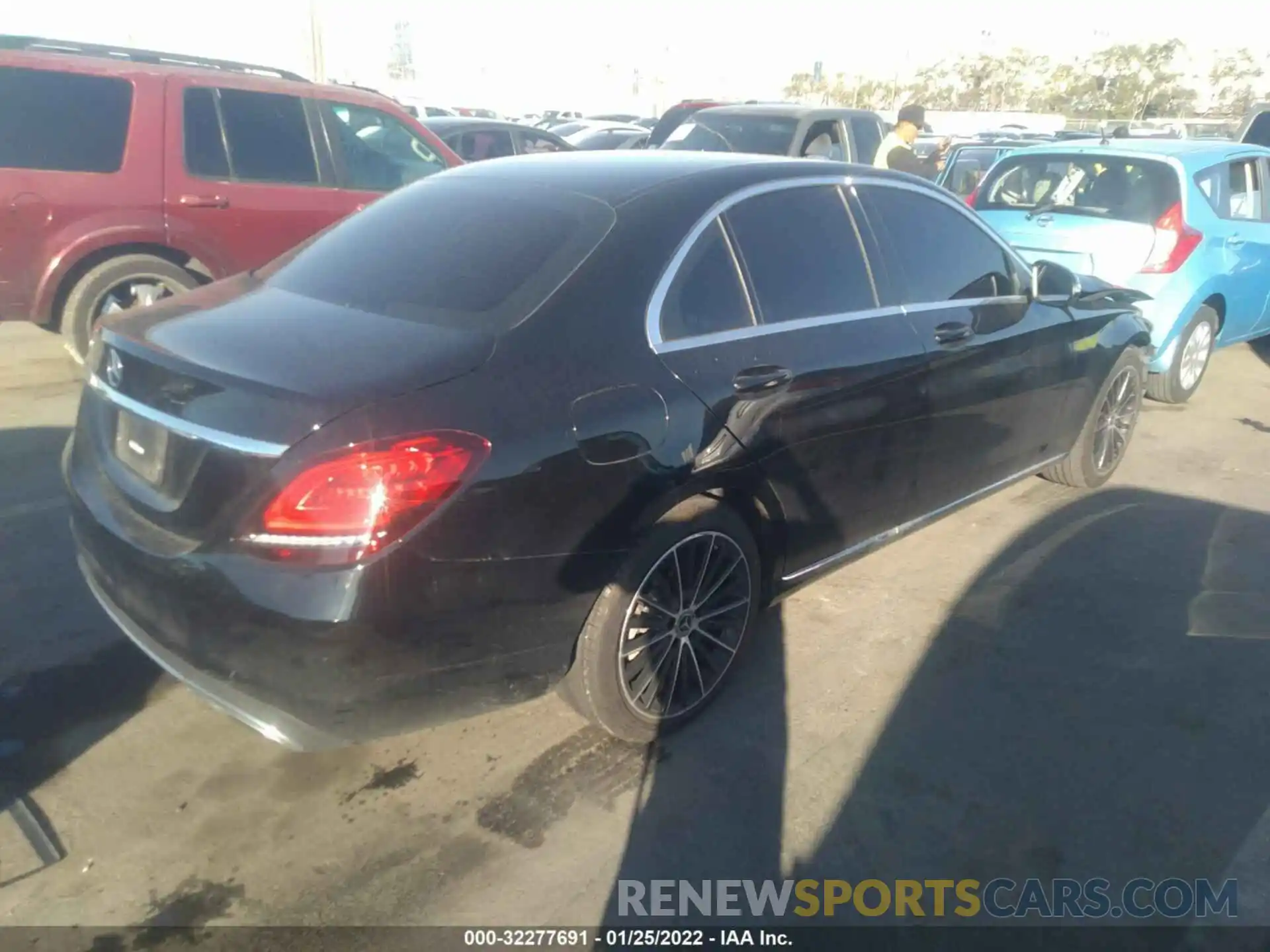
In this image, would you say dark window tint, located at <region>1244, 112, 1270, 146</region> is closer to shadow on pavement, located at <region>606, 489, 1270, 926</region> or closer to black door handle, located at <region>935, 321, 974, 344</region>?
shadow on pavement, located at <region>606, 489, 1270, 926</region>

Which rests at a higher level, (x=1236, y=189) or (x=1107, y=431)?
(x=1236, y=189)

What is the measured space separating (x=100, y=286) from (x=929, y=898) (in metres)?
5.82

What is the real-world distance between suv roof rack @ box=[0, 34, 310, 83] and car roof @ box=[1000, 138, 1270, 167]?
216 inches

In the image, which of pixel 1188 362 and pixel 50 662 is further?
pixel 1188 362

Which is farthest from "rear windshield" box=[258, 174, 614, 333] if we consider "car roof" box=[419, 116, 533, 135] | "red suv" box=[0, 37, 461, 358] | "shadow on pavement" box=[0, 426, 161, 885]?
"car roof" box=[419, 116, 533, 135]

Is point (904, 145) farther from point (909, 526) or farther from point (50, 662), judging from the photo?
point (50, 662)

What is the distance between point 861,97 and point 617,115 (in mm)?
37547

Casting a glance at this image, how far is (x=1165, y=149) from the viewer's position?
7.15m

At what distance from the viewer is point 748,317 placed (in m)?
3.31

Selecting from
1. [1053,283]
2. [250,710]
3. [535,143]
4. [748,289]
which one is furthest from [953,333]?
[535,143]

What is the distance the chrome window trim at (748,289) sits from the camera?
303 centimetres

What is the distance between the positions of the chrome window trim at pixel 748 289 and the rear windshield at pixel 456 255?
24 cm

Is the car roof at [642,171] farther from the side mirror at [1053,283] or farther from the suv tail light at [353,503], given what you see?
the suv tail light at [353,503]

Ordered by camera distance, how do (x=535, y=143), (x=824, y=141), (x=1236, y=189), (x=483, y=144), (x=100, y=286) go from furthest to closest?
(x=535, y=143) < (x=483, y=144) < (x=824, y=141) < (x=1236, y=189) < (x=100, y=286)
